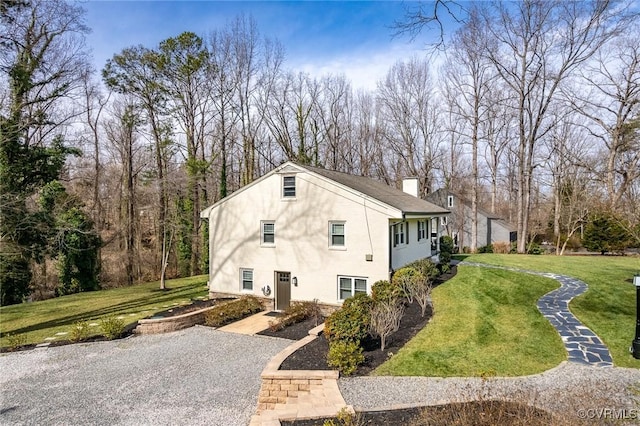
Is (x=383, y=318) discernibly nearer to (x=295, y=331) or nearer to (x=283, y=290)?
(x=295, y=331)

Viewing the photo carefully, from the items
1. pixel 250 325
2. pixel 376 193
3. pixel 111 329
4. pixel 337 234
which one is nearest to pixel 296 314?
pixel 250 325

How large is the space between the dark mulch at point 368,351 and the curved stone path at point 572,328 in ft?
12.2

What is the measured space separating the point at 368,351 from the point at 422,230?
403 inches

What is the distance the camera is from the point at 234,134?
3031 centimetres

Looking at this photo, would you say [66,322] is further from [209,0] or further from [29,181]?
[209,0]

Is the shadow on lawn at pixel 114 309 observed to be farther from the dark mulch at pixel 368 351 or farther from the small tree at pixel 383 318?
the small tree at pixel 383 318

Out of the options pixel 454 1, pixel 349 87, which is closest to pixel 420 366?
pixel 454 1

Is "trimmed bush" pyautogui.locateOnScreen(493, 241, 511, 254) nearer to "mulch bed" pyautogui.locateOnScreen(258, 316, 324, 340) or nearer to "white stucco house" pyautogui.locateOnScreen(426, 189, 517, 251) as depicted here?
"white stucco house" pyautogui.locateOnScreen(426, 189, 517, 251)

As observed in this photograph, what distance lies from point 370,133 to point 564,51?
16356 mm

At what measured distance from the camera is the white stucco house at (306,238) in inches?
531

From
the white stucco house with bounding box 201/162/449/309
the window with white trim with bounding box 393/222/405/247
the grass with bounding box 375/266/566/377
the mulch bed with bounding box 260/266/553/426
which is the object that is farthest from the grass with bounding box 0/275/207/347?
the grass with bounding box 375/266/566/377

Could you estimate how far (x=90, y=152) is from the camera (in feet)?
91.4

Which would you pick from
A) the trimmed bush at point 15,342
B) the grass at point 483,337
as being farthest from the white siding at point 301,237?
the trimmed bush at point 15,342

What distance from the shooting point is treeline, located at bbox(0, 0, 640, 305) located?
17.9 metres
